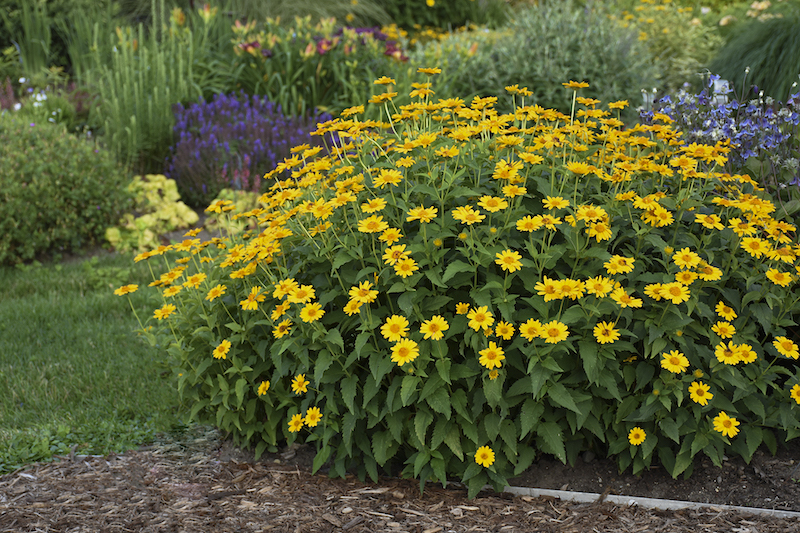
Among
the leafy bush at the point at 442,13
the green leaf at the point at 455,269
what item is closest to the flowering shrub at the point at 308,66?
the leafy bush at the point at 442,13

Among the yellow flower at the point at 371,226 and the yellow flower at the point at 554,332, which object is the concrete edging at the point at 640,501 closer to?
the yellow flower at the point at 554,332

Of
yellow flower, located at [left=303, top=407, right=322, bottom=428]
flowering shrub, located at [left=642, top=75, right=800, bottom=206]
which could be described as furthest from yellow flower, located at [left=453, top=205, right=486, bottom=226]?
flowering shrub, located at [left=642, top=75, right=800, bottom=206]

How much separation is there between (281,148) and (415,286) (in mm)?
4269

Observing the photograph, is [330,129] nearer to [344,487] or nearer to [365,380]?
[365,380]

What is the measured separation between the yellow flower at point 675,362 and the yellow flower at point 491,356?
545mm

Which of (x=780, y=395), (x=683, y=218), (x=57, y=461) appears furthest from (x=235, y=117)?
(x=780, y=395)

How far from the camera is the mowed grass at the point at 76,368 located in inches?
122

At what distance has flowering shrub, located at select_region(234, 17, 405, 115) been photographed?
25.1 ft

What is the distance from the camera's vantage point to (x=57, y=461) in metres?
2.84

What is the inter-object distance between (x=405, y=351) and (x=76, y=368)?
8.41 feet

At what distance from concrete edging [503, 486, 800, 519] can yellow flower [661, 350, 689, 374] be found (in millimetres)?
518

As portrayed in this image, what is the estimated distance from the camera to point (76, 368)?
3961 mm

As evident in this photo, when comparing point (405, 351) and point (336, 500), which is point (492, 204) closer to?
point (405, 351)

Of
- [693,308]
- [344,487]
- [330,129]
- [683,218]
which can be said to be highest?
[330,129]
